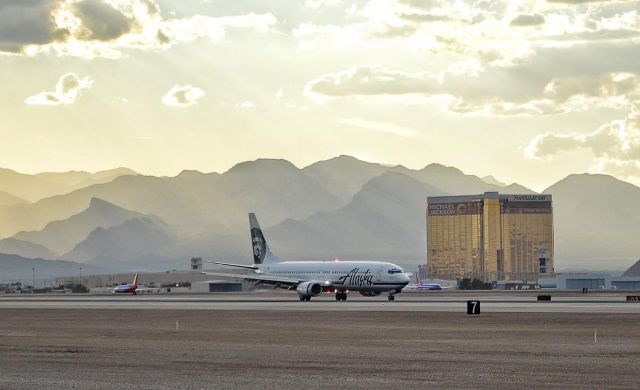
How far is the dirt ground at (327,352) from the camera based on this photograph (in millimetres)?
41062

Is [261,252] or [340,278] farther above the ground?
[261,252]

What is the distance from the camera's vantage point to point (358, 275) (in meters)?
130

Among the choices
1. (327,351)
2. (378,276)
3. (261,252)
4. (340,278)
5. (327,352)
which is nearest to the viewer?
(327,352)

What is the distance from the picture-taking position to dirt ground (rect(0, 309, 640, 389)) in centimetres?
4106

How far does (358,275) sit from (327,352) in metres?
77.8

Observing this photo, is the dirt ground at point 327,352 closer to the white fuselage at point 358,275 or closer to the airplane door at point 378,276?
the white fuselage at point 358,275

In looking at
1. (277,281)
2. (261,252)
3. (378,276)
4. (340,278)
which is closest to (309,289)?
(340,278)

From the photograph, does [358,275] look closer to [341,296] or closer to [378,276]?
[378,276]

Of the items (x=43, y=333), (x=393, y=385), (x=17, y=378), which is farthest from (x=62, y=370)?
(x=43, y=333)

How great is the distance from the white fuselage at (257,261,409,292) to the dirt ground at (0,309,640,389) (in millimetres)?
44757

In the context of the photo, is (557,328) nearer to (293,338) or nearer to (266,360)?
(293,338)

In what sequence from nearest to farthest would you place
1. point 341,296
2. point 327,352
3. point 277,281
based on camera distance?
1. point 327,352
2. point 341,296
3. point 277,281

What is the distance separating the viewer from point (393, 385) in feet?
130

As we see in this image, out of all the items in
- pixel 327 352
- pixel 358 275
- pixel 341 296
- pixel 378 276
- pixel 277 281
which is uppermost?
pixel 358 275
